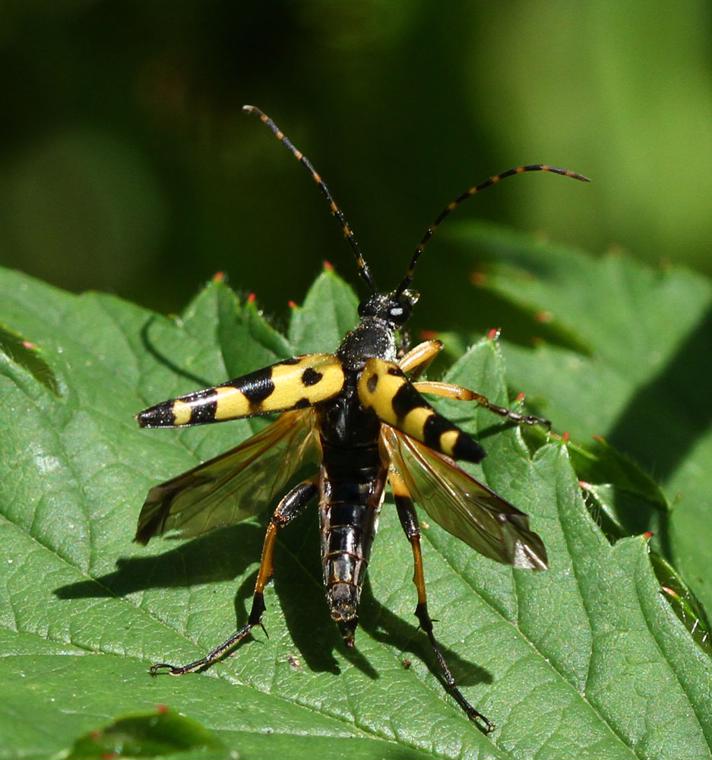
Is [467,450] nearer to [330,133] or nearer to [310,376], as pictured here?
[310,376]

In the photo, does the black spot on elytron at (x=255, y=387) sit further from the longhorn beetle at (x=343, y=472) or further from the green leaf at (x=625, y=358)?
the green leaf at (x=625, y=358)

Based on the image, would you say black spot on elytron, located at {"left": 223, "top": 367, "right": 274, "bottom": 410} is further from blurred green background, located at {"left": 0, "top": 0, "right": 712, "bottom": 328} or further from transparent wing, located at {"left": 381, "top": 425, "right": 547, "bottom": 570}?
blurred green background, located at {"left": 0, "top": 0, "right": 712, "bottom": 328}

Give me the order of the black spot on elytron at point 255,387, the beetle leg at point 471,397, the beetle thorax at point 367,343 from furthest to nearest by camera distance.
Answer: the beetle thorax at point 367,343 < the beetle leg at point 471,397 < the black spot on elytron at point 255,387

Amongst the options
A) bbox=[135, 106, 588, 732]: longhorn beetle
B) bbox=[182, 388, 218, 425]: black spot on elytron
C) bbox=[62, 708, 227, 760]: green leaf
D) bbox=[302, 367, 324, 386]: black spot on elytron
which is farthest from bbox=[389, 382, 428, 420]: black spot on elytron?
bbox=[62, 708, 227, 760]: green leaf

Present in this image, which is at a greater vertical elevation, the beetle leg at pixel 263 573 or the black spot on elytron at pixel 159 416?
the black spot on elytron at pixel 159 416

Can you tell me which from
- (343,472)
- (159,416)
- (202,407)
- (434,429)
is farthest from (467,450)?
(159,416)

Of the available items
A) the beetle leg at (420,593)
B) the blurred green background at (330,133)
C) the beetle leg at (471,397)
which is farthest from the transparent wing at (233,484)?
the blurred green background at (330,133)

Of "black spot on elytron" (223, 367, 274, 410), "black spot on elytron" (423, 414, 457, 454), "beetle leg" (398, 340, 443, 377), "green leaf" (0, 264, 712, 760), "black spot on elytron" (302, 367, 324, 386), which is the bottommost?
"green leaf" (0, 264, 712, 760)

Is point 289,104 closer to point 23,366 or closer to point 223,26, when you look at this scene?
point 223,26
